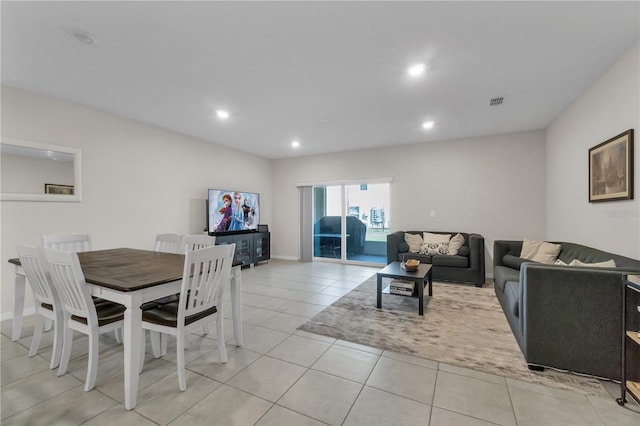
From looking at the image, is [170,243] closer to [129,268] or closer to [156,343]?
[129,268]

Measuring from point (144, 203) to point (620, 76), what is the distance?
5930mm

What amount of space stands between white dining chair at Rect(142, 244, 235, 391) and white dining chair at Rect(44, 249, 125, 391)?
268 mm

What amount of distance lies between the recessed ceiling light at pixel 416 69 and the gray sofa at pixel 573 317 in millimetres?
1991

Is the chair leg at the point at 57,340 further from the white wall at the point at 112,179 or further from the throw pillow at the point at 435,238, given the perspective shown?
the throw pillow at the point at 435,238

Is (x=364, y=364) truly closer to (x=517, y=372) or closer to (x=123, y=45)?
(x=517, y=372)

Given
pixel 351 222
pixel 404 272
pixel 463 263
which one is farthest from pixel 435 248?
pixel 351 222

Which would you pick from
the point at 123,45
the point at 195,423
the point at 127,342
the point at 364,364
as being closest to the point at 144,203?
the point at 123,45

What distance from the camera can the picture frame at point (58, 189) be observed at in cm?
334

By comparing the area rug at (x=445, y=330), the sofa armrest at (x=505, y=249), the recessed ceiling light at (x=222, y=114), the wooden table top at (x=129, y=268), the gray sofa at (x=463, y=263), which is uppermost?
the recessed ceiling light at (x=222, y=114)

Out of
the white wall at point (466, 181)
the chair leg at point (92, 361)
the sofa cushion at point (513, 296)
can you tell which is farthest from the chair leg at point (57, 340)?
the white wall at point (466, 181)

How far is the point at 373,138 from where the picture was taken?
17.3ft

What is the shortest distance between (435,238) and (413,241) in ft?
1.31

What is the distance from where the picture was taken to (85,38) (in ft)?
7.34

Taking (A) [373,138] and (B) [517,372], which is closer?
(B) [517,372]
